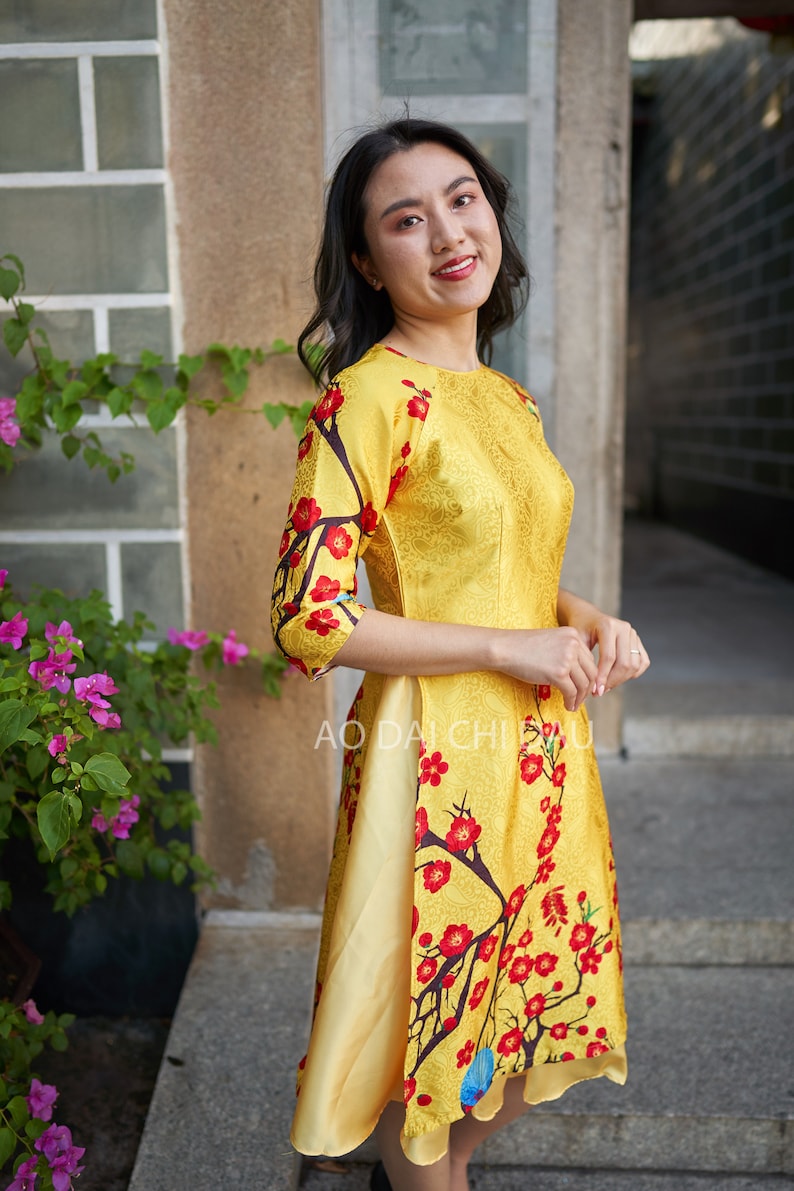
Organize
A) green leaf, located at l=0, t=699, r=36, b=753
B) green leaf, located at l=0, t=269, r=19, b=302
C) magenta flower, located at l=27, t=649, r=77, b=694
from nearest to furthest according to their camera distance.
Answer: green leaf, located at l=0, t=699, r=36, b=753 → magenta flower, located at l=27, t=649, r=77, b=694 → green leaf, located at l=0, t=269, r=19, b=302

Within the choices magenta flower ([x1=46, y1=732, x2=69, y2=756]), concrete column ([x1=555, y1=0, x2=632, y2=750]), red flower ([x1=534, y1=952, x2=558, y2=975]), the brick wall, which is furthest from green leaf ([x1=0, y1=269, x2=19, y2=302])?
the brick wall

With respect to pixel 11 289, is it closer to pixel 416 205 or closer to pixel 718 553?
pixel 416 205

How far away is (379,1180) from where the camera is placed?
5.54 feet

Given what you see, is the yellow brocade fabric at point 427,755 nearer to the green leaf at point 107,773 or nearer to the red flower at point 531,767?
the red flower at point 531,767

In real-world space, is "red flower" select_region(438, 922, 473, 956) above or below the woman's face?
below

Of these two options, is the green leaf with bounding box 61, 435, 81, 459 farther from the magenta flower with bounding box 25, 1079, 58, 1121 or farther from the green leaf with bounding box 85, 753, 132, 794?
the magenta flower with bounding box 25, 1079, 58, 1121

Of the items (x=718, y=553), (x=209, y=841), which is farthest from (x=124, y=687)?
(x=718, y=553)

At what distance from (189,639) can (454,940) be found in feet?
3.54

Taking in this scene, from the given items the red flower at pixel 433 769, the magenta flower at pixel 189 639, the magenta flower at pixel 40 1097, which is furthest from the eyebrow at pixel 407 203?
the magenta flower at pixel 40 1097

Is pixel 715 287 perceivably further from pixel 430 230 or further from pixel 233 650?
pixel 430 230

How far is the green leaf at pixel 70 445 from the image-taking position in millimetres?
2053

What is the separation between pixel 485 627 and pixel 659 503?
8892mm

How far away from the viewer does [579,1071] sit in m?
1.51

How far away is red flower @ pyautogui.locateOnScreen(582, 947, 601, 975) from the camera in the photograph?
4.64 ft
